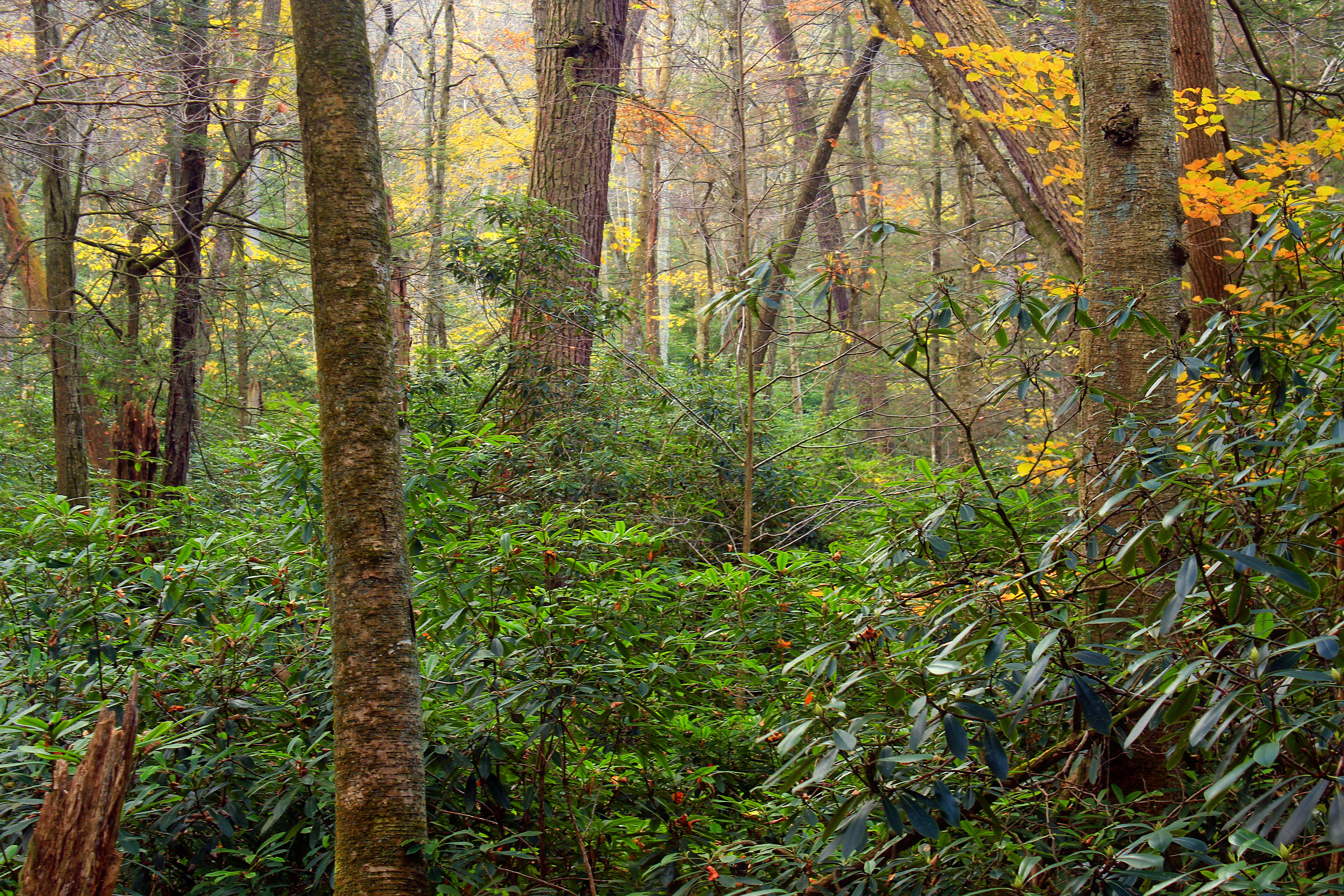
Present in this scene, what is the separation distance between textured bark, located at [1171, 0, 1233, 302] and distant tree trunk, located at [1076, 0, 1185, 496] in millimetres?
3186

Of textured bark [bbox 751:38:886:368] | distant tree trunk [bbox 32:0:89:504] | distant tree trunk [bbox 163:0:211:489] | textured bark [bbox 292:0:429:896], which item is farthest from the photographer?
textured bark [bbox 751:38:886:368]

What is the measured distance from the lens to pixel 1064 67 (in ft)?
18.8

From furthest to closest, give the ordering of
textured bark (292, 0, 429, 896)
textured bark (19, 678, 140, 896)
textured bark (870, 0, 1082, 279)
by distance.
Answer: textured bark (870, 0, 1082, 279) → textured bark (292, 0, 429, 896) → textured bark (19, 678, 140, 896)

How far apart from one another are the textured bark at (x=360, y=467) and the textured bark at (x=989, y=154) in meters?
4.57

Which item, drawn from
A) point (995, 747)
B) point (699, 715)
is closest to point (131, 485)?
point (699, 715)

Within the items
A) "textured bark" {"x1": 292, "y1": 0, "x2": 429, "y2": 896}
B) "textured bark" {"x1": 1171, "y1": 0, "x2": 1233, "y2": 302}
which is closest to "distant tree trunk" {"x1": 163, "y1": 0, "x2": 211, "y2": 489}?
"textured bark" {"x1": 292, "y1": 0, "x2": 429, "y2": 896}

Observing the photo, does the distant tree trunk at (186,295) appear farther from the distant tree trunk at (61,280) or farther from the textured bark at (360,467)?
the textured bark at (360,467)

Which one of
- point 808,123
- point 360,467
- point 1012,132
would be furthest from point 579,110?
point 360,467

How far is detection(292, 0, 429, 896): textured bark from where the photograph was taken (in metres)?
2.33

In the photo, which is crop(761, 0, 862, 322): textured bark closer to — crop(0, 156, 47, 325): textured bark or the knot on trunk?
the knot on trunk

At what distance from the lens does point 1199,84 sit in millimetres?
5645

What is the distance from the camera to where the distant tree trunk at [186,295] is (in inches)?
310

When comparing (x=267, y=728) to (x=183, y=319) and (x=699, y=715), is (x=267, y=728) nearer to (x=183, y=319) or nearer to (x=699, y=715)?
(x=699, y=715)

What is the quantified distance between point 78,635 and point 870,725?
270 centimetres
